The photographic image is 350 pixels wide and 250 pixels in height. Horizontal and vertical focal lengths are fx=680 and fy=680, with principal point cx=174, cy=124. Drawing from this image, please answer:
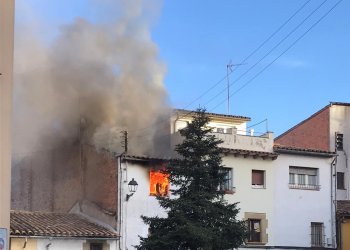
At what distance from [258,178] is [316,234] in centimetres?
413

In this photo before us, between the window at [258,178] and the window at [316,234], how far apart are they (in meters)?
3.39

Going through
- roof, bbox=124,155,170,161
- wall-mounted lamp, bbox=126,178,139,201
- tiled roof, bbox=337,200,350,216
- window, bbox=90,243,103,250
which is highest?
roof, bbox=124,155,170,161

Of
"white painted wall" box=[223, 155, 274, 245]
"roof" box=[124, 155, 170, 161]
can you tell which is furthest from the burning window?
"white painted wall" box=[223, 155, 274, 245]

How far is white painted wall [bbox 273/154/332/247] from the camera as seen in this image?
3256cm

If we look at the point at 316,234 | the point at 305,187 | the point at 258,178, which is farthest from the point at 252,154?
the point at 316,234

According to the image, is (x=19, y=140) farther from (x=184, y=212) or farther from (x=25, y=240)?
(x=184, y=212)

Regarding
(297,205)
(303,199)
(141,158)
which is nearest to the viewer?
(141,158)

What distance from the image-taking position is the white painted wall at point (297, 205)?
1282 inches

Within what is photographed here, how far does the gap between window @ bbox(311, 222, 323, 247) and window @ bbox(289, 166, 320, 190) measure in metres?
1.82

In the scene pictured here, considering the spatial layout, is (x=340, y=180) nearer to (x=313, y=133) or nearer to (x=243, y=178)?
(x=313, y=133)

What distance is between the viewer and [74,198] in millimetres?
33219

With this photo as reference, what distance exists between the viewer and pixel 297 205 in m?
33.1

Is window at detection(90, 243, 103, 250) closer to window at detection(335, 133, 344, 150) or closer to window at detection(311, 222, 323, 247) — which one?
window at detection(311, 222, 323, 247)

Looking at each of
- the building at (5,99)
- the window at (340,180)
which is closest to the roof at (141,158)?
the window at (340,180)
